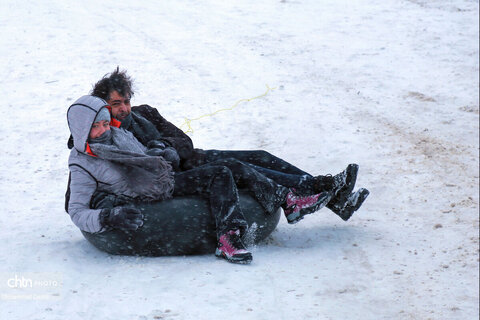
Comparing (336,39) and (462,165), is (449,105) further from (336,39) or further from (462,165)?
(336,39)

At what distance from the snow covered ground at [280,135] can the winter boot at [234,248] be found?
0.07 m

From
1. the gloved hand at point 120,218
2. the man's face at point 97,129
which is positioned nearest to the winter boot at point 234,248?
the gloved hand at point 120,218

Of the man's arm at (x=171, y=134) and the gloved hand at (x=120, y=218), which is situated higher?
the man's arm at (x=171, y=134)

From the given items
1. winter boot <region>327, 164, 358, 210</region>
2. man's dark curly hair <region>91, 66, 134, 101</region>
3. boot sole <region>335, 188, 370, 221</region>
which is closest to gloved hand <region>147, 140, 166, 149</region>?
man's dark curly hair <region>91, 66, 134, 101</region>

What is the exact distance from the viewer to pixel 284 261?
4723 millimetres

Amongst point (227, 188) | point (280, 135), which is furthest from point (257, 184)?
point (280, 135)

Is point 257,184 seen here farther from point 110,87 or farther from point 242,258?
point 110,87

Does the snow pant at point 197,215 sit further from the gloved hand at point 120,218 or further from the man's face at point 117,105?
the man's face at point 117,105

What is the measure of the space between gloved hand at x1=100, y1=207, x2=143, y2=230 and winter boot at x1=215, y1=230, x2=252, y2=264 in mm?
606

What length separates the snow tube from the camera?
4609 millimetres

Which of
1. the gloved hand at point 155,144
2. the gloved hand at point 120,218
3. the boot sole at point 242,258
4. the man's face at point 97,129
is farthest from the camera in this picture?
the gloved hand at point 155,144

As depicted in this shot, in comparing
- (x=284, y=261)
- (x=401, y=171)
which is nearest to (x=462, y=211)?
(x=401, y=171)

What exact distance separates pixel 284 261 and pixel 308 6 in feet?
25.7

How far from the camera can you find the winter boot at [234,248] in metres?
4.56
